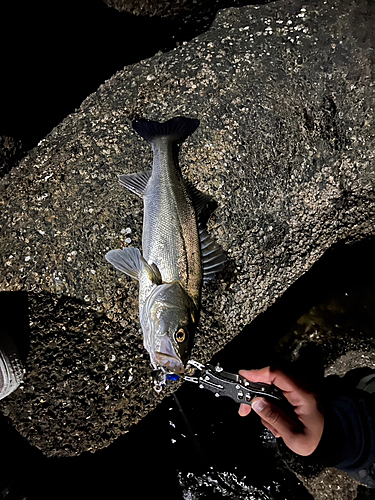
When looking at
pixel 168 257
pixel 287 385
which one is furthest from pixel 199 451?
pixel 168 257

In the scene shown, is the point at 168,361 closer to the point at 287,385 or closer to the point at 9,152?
the point at 287,385

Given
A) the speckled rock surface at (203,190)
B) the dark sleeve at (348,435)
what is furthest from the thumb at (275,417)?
the speckled rock surface at (203,190)

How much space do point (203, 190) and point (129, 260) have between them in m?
0.91

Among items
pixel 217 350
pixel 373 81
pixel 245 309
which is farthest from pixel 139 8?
pixel 217 350

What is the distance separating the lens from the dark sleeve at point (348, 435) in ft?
9.72

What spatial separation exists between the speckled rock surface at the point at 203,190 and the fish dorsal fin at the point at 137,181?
0.20 m

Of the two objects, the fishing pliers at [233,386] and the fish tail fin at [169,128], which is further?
the fishing pliers at [233,386]

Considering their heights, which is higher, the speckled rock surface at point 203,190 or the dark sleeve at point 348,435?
the speckled rock surface at point 203,190

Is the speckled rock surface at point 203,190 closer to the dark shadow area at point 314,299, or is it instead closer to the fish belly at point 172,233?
the dark shadow area at point 314,299

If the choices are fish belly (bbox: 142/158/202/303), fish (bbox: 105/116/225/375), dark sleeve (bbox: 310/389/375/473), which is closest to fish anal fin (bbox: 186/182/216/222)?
fish (bbox: 105/116/225/375)

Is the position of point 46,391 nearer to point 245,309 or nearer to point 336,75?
point 245,309

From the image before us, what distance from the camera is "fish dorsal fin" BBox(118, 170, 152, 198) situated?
2838 mm

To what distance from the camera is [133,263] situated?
2602 mm

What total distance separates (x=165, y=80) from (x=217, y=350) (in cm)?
237
